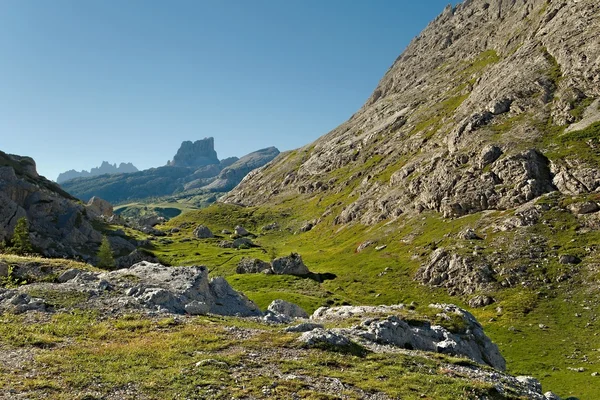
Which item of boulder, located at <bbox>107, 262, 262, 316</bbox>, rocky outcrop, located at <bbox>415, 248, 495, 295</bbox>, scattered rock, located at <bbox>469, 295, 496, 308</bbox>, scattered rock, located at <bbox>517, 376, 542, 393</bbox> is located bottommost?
scattered rock, located at <bbox>469, 295, 496, 308</bbox>

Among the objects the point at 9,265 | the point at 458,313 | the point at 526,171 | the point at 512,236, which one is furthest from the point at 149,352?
the point at 526,171

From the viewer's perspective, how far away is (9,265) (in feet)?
159

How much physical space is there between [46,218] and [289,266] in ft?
291

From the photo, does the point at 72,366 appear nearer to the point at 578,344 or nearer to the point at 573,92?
the point at 578,344

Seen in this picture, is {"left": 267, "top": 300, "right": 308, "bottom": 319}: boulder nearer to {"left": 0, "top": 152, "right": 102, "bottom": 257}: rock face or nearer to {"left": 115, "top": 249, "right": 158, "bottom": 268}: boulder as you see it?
{"left": 0, "top": 152, "right": 102, "bottom": 257}: rock face

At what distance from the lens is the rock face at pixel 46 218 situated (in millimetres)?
124125

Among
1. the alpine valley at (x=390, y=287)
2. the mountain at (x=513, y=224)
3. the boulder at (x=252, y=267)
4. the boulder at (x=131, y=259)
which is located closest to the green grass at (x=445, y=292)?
the mountain at (x=513, y=224)

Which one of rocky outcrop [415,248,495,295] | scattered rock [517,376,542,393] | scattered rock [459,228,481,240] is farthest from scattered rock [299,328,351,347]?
scattered rock [459,228,481,240]

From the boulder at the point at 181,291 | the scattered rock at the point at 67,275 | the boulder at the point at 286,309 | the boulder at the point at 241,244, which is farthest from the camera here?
the boulder at the point at 241,244

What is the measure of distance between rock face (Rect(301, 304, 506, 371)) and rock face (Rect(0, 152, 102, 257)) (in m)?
110

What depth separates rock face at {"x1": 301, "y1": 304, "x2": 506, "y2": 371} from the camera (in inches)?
1455

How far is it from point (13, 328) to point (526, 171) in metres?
130

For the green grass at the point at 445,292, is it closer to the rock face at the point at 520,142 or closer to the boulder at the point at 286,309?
the rock face at the point at 520,142

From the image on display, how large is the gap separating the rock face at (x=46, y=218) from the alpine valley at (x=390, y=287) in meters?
0.68
